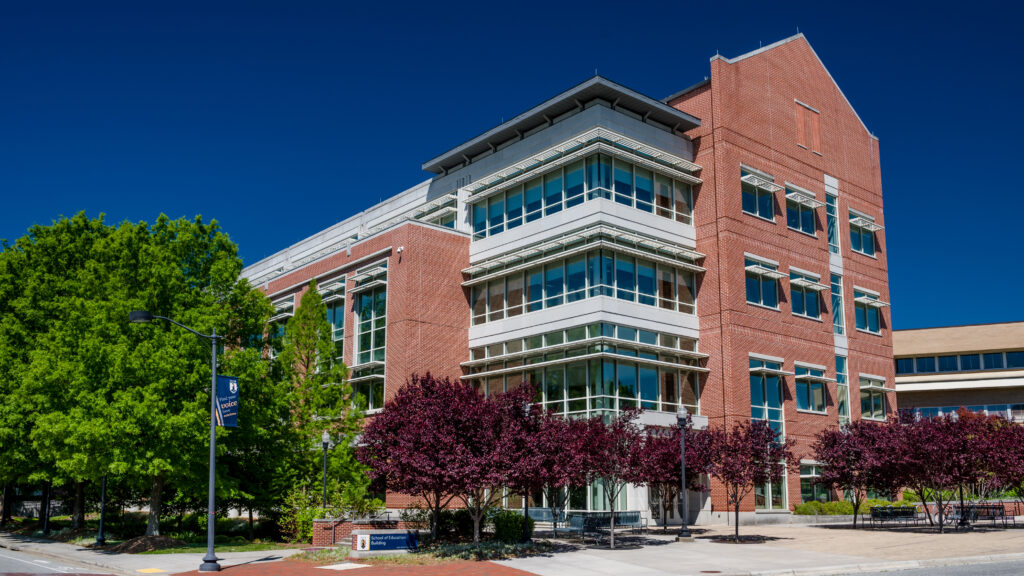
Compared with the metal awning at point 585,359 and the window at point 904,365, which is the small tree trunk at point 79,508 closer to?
the metal awning at point 585,359

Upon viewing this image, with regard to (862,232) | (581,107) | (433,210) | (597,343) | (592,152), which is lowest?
(597,343)

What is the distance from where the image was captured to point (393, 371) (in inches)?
1672

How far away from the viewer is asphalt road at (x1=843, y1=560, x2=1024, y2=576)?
2050 centimetres

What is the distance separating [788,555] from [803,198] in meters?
25.7

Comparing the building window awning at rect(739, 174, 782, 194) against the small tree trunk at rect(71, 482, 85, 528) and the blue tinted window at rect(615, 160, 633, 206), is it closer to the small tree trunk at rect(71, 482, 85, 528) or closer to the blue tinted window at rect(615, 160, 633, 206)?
the blue tinted window at rect(615, 160, 633, 206)

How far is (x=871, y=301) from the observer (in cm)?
5078

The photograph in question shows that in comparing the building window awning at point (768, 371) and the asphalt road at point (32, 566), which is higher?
the building window awning at point (768, 371)

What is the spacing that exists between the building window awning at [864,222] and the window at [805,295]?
620cm

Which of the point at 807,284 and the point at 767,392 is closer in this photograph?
the point at 767,392

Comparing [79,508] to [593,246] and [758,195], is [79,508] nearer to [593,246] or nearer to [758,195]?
[593,246]

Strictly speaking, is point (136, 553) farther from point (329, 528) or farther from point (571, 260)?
point (571, 260)

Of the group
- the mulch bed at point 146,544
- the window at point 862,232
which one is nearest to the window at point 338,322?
the mulch bed at point 146,544

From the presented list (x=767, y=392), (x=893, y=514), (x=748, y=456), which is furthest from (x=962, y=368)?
(x=748, y=456)

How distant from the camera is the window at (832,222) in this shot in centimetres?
4969
